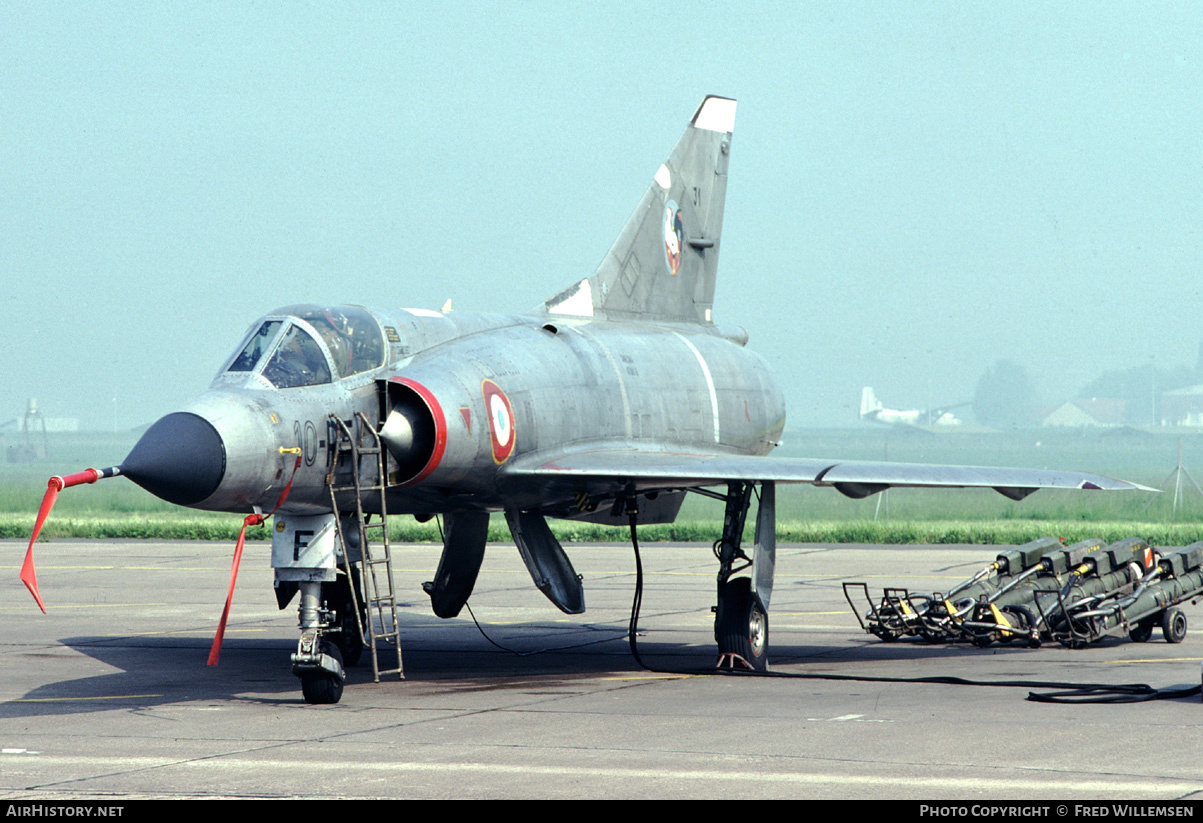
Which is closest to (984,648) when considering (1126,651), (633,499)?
(1126,651)

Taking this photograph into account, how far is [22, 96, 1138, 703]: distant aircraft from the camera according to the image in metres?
11.6

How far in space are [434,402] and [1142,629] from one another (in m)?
8.78

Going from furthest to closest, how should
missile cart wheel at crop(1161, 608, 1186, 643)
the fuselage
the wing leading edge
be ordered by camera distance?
missile cart wheel at crop(1161, 608, 1186, 643) < the wing leading edge < the fuselage

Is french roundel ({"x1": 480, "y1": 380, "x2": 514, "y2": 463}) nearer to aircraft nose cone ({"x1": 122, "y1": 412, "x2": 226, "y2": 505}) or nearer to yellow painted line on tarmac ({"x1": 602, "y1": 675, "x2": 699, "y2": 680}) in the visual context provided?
yellow painted line on tarmac ({"x1": 602, "y1": 675, "x2": 699, "y2": 680})

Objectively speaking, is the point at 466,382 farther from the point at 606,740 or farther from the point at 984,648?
the point at 984,648

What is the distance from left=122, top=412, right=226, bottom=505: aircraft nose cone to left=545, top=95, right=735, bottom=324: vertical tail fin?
6.93 metres

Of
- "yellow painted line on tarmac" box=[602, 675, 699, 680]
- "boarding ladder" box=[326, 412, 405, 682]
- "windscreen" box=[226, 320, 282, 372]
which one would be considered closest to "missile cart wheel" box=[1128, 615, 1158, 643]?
"yellow painted line on tarmac" box=[602, 675, 699, 680]

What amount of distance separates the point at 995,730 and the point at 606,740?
2.79 meters

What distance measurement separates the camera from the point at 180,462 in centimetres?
1080

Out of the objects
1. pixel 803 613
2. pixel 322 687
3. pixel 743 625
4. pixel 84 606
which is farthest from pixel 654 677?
pixel 84 606

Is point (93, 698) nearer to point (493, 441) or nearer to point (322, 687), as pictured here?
point (322, 687)

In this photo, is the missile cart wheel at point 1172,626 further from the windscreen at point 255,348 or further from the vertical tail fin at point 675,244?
the windscreen at point 255,348

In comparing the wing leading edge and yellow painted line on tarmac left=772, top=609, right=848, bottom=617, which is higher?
the wing leading edge

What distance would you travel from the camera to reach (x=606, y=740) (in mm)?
9961
